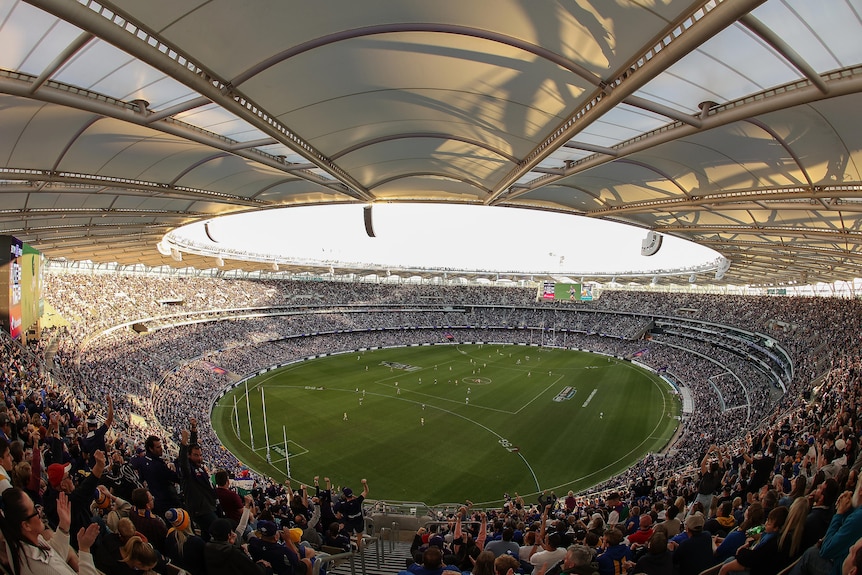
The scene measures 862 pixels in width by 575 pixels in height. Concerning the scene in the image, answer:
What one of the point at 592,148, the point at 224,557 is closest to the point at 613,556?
the point at 224,557

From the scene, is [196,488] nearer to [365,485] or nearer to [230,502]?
[230,502]

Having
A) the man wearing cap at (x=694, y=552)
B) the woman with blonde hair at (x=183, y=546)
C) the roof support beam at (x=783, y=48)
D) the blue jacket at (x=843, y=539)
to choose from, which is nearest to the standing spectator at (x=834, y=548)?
the blue jacket at (x=843, y=539)

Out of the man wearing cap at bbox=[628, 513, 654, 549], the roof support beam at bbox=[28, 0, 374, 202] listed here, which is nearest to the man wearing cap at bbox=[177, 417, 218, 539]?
the roof support beam at bbox=[28, 0, 374, 202]

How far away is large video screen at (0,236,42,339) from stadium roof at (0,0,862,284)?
16.0 ft

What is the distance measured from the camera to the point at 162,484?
20.2 feet

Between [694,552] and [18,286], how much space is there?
91.5ft

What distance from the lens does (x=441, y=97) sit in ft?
33.2

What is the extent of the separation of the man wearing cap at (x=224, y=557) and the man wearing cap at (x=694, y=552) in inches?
169

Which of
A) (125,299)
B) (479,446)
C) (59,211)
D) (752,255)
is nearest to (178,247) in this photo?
(125,299)

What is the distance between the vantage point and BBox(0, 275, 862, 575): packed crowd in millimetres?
4223

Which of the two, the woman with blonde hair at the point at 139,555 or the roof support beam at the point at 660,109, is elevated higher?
the roof support beam at the point at 660,109

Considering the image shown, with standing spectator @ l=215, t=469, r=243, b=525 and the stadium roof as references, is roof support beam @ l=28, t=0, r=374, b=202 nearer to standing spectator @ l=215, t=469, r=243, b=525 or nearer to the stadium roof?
the stadium roof

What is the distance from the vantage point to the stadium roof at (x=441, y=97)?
249 inches

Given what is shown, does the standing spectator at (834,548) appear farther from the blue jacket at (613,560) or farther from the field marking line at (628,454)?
the field marking line at (628,454)
